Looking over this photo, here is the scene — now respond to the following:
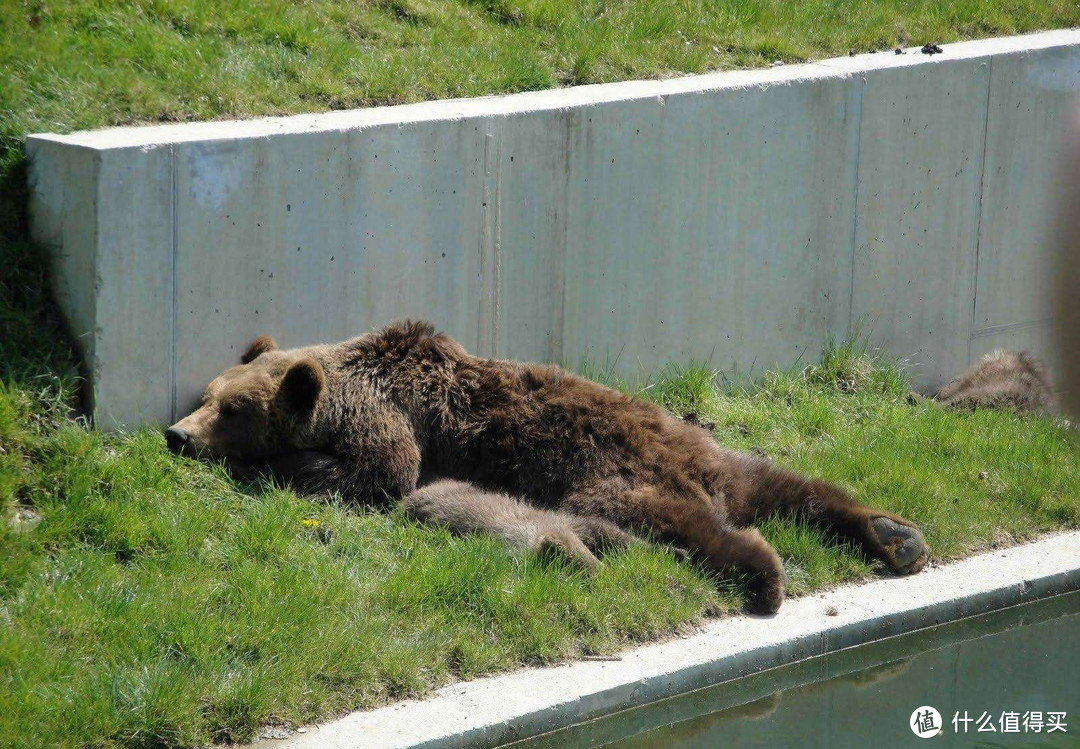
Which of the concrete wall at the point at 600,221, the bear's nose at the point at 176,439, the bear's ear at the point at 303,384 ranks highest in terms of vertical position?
the concrete wall at the point at 600,221

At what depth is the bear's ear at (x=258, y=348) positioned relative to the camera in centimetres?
796

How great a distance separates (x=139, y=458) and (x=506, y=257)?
9.38 ft

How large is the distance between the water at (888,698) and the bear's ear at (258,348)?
10.6ft

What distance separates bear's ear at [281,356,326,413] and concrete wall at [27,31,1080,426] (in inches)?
23.8

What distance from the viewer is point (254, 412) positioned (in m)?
7.70

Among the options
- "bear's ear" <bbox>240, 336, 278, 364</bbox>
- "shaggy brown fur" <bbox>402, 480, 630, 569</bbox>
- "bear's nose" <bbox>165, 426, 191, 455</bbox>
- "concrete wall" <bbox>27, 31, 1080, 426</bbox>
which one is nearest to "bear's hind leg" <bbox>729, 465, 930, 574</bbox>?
"shaggy brown fur" <bbox>402, 480, 630, 569</bbox>

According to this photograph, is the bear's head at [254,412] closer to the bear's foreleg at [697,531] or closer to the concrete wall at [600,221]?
the concrete wall at [600,221]

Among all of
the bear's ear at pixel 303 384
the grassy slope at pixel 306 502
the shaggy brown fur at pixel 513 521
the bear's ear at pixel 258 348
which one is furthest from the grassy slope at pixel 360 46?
the shaggy brown fur at pixel 513 521

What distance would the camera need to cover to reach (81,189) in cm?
747

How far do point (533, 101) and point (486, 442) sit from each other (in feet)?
8.98

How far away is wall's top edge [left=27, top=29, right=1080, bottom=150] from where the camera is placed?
7.77 m

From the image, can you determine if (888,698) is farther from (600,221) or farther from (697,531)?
(600,221)

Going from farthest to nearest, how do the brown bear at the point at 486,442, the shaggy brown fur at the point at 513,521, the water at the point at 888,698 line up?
the brown bear at the point at 486,442 < the shaggy brown fur at the point at 513,521 < the water at the point at 888,698

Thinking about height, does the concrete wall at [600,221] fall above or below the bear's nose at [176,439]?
above
